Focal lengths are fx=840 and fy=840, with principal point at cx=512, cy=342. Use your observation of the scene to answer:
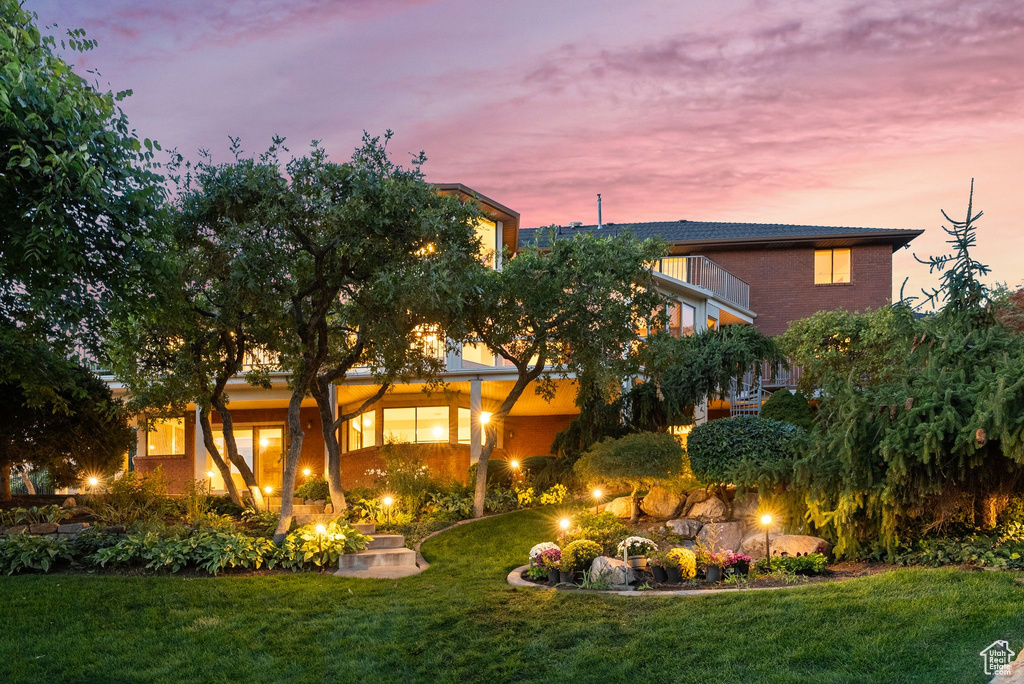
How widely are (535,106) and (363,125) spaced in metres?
3.62

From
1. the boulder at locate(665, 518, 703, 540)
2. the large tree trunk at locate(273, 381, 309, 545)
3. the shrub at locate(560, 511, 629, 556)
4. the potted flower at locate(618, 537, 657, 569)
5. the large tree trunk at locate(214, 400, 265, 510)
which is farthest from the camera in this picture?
the large tree trunk at locate(214, 400, 265, 510)

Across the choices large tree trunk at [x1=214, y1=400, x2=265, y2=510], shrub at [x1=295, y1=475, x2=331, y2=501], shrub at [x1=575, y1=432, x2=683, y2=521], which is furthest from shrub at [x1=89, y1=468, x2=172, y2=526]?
shrub at [x1=575, y1=432, x2=683, y2=521]

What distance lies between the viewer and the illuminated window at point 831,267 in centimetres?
2794

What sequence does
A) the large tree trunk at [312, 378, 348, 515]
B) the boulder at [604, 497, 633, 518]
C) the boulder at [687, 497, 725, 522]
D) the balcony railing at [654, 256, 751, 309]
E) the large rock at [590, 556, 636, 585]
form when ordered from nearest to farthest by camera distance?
the large rock at [590, 556, 636, 585], the boulder at [687, 497, 725, 522], the large tree trunk at [312, 378, 348, 515], the boulder at [604, 497, 633, 518], the balcony railing at [654, 256, 751, 309]

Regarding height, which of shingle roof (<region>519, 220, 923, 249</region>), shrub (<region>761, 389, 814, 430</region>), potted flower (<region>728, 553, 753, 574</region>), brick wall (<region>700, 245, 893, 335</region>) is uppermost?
shingle roof (<region>519, 220, 923, 249</region>)

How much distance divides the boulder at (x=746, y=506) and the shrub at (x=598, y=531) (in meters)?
2.14

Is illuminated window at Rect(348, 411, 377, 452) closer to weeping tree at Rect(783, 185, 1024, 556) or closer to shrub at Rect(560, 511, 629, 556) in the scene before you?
shrub at Rect(560, 511, 629, 556)

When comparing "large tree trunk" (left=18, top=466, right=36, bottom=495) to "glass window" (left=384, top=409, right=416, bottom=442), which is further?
"glass window" (left=384, top=409, right=416, bottom=442)

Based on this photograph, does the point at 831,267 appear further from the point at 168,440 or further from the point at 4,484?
the point at 4,484

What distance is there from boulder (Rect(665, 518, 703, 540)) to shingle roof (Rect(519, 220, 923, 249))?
12.9 meters

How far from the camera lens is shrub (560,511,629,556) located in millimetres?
12367

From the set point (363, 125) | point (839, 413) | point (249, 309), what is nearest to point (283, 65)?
point (363, 125)

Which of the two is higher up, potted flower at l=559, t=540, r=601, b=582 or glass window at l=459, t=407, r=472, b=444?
glass window at l=459, t=407, r=472, b=444

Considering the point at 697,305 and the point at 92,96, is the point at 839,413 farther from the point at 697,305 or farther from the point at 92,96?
the point at 697,305
